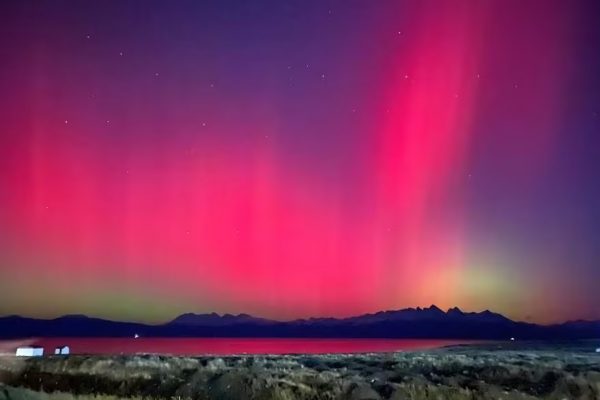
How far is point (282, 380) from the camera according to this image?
24.3 metres

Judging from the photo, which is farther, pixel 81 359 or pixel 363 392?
pixel 81 359

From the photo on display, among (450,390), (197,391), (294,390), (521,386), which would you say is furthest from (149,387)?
(521,386)

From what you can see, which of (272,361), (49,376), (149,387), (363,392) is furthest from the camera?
(272,361)

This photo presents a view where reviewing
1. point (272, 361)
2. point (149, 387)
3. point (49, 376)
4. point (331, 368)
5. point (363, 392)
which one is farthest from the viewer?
point (272, 361)

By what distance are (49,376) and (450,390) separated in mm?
14782

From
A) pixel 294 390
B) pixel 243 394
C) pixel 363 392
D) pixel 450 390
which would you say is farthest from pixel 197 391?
pixel 450 390

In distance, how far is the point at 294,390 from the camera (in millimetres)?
23031

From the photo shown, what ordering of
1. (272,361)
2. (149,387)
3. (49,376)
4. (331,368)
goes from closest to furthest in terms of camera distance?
(149,387) → (49,376) → (331,368) → (272,361)

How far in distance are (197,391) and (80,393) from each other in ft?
12.7

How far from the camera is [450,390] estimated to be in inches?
900

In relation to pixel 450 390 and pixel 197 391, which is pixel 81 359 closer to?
pixel 197 391

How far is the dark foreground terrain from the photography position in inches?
894

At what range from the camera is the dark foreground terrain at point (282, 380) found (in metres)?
22.7

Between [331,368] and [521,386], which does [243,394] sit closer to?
[331,368]
